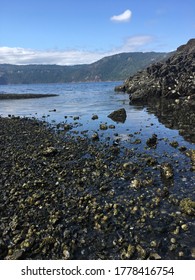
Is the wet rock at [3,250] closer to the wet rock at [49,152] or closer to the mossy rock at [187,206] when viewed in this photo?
the mossy rock at [187,206]

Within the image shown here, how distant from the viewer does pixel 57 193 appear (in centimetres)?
1916

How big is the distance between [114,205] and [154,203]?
254 centimetres

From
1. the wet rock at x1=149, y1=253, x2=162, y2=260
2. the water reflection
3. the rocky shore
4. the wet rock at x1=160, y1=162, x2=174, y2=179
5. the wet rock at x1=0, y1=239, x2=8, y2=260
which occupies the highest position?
the water reflection

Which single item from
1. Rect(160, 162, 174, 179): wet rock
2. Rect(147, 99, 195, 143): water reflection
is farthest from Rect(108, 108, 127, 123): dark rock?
Rect(160, 162, 174, 179): wet rock

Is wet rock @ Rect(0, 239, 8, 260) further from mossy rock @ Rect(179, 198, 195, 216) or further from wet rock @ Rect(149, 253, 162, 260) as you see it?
mossy rock @ Rect(179, 198, 195, 216)

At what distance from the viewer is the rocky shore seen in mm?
13406

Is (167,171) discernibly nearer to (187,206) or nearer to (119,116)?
(187,206)

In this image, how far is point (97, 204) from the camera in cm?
1727

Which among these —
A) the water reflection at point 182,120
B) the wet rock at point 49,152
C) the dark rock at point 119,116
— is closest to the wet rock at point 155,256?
the wet rock at point 49,152

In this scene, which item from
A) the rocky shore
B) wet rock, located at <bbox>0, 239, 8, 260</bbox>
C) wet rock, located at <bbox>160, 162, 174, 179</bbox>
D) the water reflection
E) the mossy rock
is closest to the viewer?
wet rock, located at <bbox>0, 239, 8, 260</bbox>

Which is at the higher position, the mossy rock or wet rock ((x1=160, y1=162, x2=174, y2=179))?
wet rock ((x1=160, y1=162, x2=174, y2=179))

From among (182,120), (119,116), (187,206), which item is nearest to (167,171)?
(187,206)

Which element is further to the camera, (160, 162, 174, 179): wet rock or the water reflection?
the water reflection

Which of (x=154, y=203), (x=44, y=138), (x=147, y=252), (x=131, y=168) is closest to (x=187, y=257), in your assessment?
(x=147, y=252)
